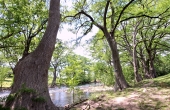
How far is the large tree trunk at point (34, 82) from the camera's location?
533cm

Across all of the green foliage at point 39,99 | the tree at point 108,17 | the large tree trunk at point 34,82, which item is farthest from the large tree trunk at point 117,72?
the green foliage at point 39,99

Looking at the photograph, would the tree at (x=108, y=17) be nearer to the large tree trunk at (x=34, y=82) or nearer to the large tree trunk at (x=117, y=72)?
the large tree trunk at (x=117, y=72)

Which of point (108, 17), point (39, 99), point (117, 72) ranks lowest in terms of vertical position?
point (39, 99)

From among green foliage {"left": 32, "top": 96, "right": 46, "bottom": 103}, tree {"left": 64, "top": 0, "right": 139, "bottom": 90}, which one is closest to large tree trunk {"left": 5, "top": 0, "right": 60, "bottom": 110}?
green foliage {"left": 32, "top": 96, "right": 46, "bottom": 103}

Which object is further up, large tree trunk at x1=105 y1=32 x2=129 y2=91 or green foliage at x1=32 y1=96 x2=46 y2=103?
large tree trunk at x1=105 y1=32 x2=129 y2=91

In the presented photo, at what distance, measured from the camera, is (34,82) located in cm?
571

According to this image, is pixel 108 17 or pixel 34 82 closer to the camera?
pixel 34 82

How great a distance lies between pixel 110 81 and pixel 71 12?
9.08 meters

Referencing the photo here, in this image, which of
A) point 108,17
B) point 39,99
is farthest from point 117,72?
point 39,99

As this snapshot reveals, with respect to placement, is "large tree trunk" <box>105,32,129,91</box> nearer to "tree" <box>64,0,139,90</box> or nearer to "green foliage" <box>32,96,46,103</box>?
"tree" <box>64,0,139,90</box>

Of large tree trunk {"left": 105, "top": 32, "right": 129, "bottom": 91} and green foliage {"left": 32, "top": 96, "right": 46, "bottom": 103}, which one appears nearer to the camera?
green foliage {"left": 32, "top": 96, "right": 46, "bottom": 103}

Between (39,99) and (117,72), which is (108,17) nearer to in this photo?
(117,72)

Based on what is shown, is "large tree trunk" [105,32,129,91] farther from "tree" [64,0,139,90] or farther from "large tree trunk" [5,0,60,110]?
"large tree trunk" [5,0,60,110]

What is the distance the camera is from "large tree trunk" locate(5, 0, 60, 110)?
533cm
